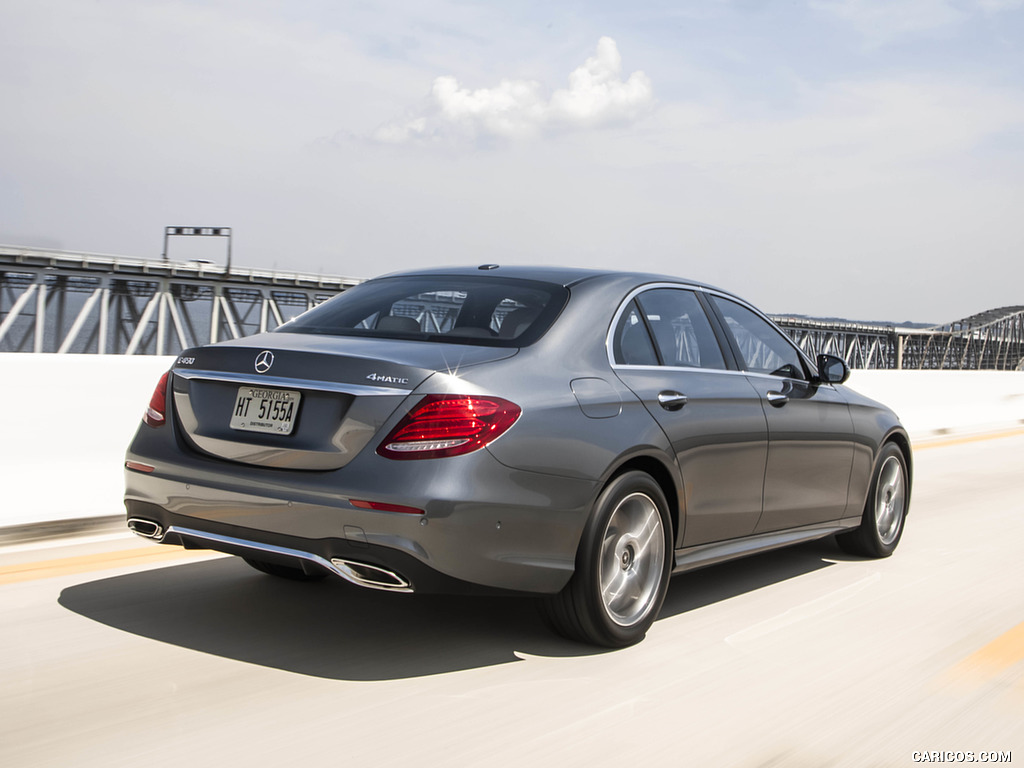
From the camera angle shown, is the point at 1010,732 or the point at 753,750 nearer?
the point at 753,750

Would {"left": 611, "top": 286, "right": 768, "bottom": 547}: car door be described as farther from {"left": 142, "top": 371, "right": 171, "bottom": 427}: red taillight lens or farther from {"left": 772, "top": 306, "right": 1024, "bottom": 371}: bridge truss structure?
{"left": 772, "top": 306, "right": 1024, "bottom": 371}: bridge truss structure

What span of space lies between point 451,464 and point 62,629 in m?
1.85

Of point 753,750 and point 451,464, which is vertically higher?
point 451,464

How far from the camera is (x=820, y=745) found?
3566 mm

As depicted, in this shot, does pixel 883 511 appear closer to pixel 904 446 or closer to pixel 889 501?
pixel 889 501

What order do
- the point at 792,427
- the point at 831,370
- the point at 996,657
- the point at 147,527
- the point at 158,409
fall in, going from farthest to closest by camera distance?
the point at 831,370 → the point at 792,427 → the point at 996,657 → the point at 158,409 → the point at 147,527

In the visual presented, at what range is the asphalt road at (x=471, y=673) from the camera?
11.3ft

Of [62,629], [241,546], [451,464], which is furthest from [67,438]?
[451,464]

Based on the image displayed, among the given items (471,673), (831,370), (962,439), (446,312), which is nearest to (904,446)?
(831,370)

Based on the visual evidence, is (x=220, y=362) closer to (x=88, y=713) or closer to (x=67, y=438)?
(x=88, y=713)

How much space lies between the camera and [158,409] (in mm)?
4578

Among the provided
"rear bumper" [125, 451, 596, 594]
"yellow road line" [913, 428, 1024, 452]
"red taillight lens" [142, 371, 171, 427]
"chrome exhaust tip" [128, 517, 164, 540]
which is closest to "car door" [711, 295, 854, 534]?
"rear bumper" [125, 451, 596, 594]

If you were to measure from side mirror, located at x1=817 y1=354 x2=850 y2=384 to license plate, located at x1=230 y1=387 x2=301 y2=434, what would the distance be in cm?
327

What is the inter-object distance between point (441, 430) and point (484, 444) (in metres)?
0.16
